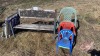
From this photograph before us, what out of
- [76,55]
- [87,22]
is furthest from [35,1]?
[76,55]

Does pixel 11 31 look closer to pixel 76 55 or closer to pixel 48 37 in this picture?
pixel 48 37

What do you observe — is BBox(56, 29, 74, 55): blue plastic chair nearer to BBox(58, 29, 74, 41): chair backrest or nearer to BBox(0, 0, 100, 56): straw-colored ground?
BBox(58, 29, 74, 41): chair backrest

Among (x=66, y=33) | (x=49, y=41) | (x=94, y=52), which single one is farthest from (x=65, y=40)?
(x=94, y=52)

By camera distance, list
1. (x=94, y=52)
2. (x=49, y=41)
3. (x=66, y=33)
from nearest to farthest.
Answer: (x=94, y=52) < (x=66, y=33) < (x=49, y=41)

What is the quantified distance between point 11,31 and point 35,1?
4.82m

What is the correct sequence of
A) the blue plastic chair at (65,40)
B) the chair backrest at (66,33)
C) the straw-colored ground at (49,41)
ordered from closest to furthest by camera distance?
the blue plastic chair at (65,40) < the straw-colored ground at (49,41) < the chair backrest at (66,33)

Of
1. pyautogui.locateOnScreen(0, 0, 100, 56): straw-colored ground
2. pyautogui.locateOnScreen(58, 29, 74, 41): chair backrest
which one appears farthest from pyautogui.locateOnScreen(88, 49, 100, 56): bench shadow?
pyautogui.locateOnScreen(58, 29, 74, 41): chair backrest

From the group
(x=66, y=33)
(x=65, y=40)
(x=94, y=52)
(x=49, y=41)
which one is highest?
(x=66, y=33)

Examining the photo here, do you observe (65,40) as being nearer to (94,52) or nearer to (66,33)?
(66,33)

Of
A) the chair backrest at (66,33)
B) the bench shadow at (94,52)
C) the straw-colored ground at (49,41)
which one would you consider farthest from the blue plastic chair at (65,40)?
the bench shadow at (94,52)

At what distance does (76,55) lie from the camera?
731cm

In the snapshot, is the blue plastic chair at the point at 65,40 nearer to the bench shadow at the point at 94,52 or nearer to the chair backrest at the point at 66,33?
the chair backrest at the point at 66,33

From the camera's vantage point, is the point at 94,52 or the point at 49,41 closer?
the point at 94,52

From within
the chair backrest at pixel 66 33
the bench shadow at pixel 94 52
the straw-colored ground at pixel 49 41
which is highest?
the chair backrest at pixel 66 33
